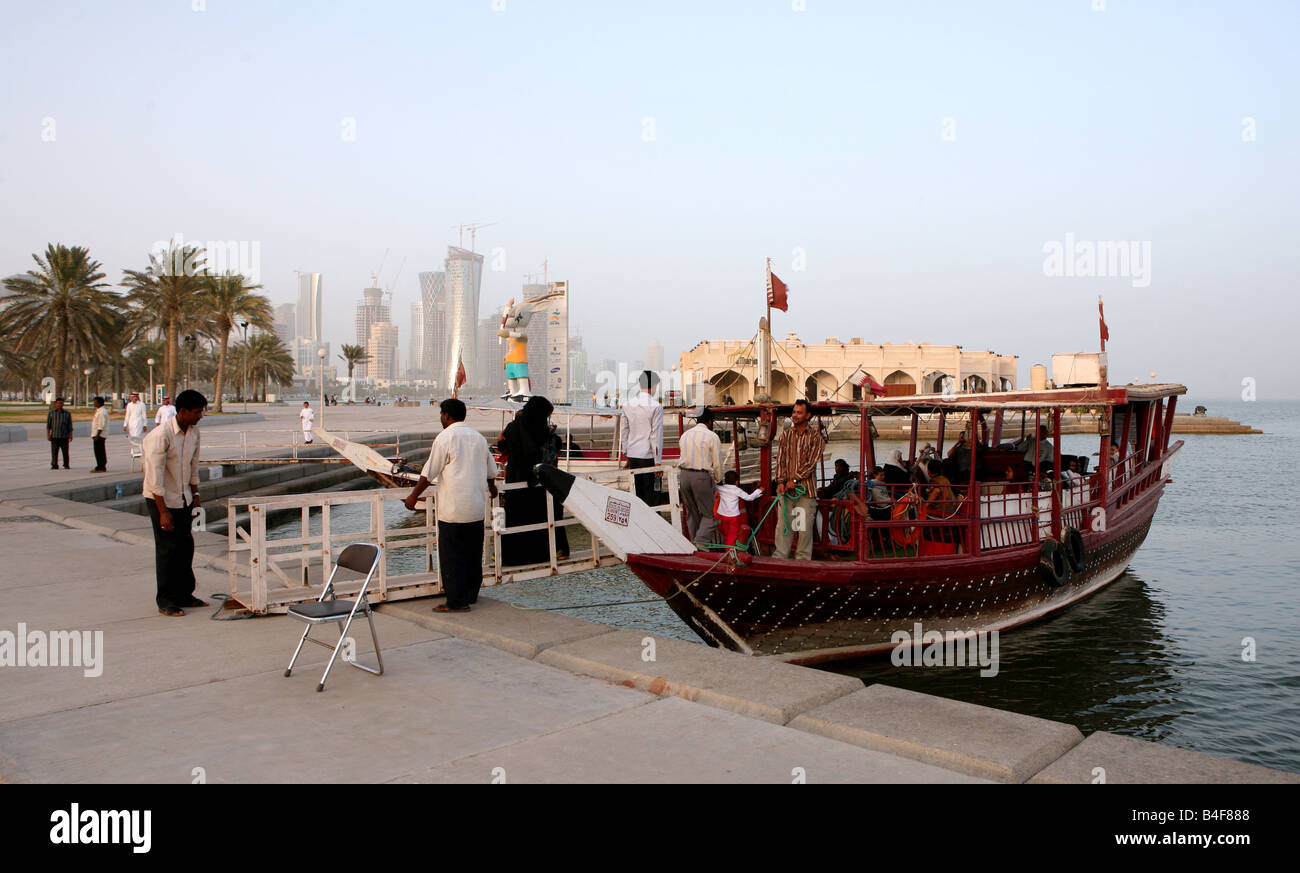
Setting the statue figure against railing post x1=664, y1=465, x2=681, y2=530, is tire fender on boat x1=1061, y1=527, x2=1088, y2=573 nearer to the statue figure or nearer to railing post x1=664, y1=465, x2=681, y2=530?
railing post x1=664, y1=465, x2=681, y2=530

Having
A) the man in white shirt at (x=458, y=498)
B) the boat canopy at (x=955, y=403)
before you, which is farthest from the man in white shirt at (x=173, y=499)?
the boat canopy at (x=955, y=403)

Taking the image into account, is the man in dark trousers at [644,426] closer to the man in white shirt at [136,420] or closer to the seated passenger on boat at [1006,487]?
the seated passenger on boat at [1006,487]

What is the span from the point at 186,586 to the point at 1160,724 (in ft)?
31.1

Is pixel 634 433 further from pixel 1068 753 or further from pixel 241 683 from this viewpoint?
pixel 1068 753

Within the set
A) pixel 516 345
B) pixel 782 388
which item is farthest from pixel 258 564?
pixel 782 388

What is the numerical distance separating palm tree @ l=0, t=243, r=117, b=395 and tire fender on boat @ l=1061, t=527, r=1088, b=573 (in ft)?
153

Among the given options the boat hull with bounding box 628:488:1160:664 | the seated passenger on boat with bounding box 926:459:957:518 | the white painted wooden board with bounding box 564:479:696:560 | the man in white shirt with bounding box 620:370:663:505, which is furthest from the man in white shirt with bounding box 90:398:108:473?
the seated passenger on boat with bounding box 926:459:957:518

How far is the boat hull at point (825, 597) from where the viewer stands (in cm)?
839

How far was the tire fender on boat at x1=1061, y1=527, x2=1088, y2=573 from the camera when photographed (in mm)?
11289

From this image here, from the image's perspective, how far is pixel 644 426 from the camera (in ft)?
39.4

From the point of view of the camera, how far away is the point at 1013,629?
1130cm

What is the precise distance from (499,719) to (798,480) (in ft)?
15.6

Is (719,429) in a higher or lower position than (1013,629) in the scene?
higher
